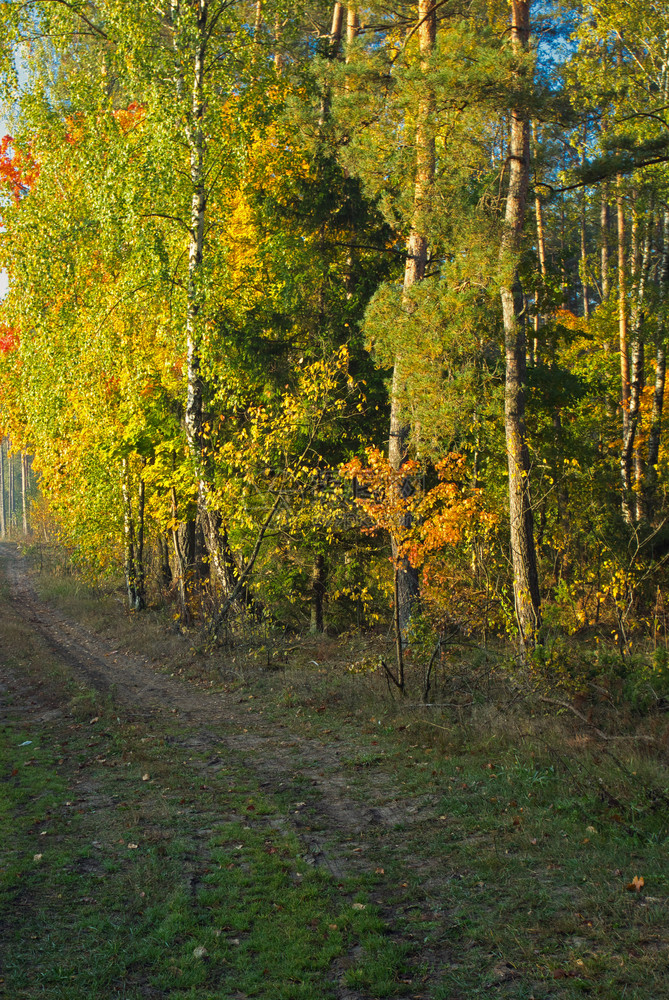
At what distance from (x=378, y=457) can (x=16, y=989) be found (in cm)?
717

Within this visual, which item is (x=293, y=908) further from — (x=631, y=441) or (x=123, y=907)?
(x=631, y=441)

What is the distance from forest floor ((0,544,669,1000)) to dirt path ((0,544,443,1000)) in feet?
0.11

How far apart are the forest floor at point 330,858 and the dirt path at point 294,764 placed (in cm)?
3

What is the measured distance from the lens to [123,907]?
5.41m

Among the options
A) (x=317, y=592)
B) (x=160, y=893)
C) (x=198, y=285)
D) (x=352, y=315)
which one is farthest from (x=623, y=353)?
(x=160, y=893)

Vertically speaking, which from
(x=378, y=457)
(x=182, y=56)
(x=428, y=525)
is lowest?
(x=428, y=525)

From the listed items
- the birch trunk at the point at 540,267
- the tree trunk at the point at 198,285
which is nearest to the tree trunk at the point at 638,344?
the birch trunk at the point at 540,267

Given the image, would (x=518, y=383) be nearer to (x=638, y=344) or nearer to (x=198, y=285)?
(x=198, y=285)

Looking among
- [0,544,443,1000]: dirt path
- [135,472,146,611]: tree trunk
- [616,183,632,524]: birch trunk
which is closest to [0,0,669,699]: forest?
[616,183,632,524]: birch trunk

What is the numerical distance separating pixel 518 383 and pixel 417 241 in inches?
175

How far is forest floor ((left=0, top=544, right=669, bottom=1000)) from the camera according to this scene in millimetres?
4488

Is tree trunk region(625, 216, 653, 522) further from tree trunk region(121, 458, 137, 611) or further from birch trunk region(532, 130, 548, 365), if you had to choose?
tree trunk region(121, 458, 137, 611)

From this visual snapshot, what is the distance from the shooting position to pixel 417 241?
44.2 feet

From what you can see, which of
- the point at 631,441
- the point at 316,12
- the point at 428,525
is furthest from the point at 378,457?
the point at 316,12
